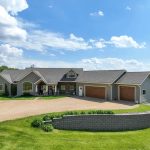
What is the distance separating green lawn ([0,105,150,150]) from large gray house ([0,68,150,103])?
51.2 feet

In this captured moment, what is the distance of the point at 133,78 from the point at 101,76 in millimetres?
7092

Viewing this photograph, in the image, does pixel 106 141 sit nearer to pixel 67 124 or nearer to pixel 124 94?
pixel 67 124

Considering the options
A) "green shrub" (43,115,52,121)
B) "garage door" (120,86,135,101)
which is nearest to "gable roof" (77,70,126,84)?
"garage door" (120,86,135,101)

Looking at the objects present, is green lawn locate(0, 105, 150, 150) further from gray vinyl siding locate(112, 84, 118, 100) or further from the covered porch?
the covered porch

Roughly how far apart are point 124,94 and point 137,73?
3.83 meters

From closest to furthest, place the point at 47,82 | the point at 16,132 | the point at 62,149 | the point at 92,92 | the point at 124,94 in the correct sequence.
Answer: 1. the point at 62,149
2. the point at 16,132
3. the point at 124,94
4. the point at 92,92
5. the point at 47,82

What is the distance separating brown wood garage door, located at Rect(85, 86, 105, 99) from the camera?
146ft

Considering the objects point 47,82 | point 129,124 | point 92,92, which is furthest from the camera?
point 47,82

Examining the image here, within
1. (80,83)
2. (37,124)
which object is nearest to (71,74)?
(80,83)

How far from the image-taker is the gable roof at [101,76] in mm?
43797

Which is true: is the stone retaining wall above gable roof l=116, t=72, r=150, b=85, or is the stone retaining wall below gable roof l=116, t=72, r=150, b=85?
below

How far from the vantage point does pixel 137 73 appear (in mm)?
42469

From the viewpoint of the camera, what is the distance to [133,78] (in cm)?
4134

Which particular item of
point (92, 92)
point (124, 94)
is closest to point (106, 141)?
point (124, 94)
